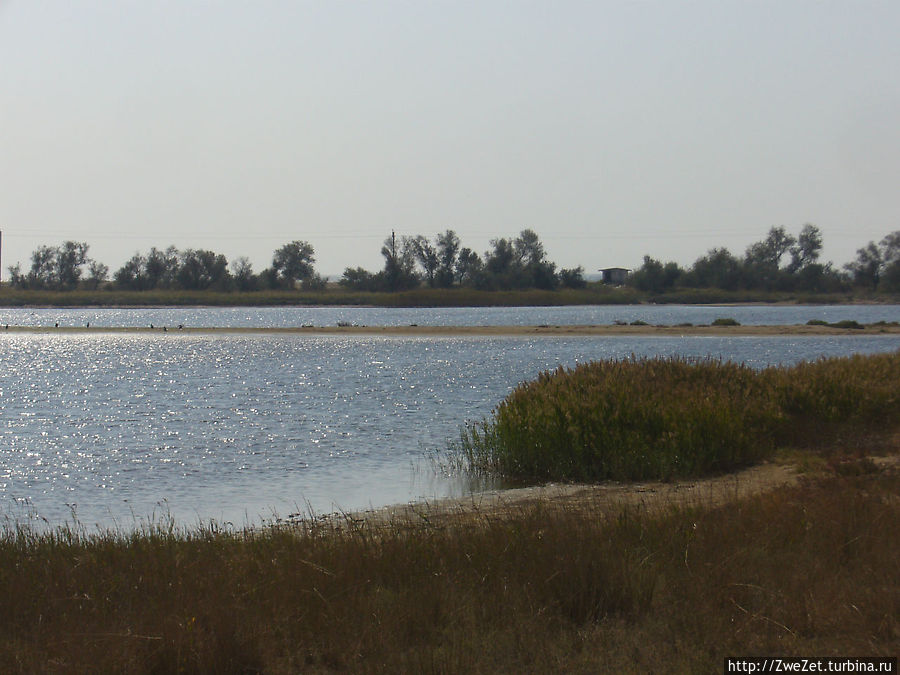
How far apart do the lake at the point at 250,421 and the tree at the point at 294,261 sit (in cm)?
10800

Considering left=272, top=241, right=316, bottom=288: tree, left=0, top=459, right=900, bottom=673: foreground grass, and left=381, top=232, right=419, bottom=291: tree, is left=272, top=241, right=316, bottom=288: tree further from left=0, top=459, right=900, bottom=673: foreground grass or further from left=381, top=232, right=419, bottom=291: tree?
left=0, top=459, right=900, bottom=673: foreground grass

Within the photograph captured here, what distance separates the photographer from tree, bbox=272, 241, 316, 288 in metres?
177

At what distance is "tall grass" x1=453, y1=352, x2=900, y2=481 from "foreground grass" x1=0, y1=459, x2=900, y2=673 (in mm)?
7083

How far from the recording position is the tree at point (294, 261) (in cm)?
17662

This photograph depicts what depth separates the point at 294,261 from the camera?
17800cm

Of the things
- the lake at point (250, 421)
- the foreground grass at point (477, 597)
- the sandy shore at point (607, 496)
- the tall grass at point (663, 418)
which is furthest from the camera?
the lake at point (250, 421)

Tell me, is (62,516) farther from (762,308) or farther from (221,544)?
(762,308)

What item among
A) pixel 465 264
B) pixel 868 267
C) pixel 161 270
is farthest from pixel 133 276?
pixel 868 267

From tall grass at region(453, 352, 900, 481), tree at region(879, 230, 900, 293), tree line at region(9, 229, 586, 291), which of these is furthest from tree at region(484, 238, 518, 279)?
tall grass at region(453, 352, 900, 481)

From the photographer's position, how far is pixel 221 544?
9977 millimetres

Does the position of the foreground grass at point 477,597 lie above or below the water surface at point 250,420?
above

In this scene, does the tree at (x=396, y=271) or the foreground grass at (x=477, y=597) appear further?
the tree at (x=396, y=271)

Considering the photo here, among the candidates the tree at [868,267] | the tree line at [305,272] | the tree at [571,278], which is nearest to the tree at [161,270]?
the tree line at [305,272]

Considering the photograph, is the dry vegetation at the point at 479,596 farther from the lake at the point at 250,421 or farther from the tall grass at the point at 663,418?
the tall grass at the point at 663,418
